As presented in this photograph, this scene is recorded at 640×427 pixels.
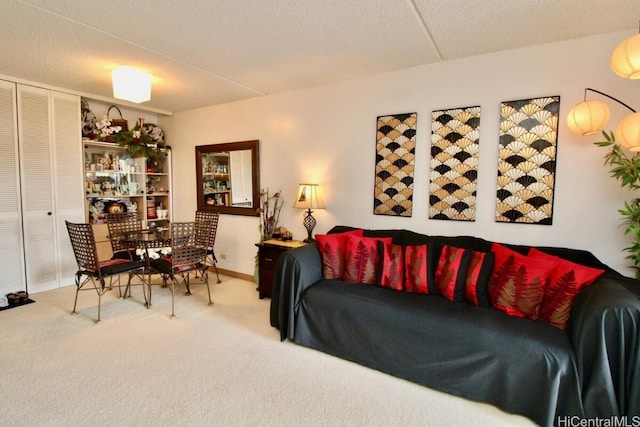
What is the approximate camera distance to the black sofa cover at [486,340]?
1655mm

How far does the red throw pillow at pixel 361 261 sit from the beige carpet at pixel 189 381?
689mm

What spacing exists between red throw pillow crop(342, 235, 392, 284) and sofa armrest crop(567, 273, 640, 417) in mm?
1398

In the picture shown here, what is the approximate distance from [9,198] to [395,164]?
4.25 metres

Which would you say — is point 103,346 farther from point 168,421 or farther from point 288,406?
point 288,406

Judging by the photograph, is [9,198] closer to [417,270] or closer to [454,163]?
[417,270]

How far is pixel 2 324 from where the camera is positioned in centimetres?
295

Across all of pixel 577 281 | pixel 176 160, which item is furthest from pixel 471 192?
pixel 176 160

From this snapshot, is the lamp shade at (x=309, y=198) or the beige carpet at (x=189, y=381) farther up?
the lamp shade at (x=309, y=198)

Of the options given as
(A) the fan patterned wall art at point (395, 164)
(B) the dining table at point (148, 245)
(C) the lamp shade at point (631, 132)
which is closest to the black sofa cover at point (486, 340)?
(A) the fan patterned wall art at point (395, 164)

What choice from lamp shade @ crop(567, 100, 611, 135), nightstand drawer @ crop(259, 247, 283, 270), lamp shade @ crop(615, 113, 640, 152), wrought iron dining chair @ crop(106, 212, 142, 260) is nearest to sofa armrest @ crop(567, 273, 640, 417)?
lamp shade @ crop(615, 113, 640, 152)

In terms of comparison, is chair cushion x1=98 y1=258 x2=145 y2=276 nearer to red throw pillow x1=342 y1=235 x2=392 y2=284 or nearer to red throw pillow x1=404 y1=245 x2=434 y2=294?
red throw pillow x1=342 y1=235 x2=392 y2=284

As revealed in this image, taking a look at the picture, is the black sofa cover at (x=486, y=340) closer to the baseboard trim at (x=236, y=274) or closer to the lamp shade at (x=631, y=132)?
the lamp shade at (x=631, y=132)

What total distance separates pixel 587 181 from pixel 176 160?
512 centimetres

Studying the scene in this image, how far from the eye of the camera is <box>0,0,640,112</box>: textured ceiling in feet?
6.66
